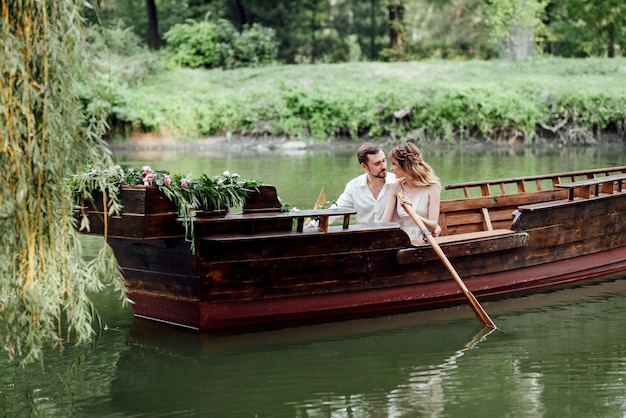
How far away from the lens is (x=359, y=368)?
7555mm

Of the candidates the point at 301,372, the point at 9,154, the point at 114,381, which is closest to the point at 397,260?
the point at 301,372

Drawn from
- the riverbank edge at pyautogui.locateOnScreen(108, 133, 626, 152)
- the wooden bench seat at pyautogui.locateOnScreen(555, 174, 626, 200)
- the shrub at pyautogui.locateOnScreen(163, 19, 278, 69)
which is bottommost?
the wooden bench seat at pyautogui.locateOnScreen(555, 174, 626, 200)

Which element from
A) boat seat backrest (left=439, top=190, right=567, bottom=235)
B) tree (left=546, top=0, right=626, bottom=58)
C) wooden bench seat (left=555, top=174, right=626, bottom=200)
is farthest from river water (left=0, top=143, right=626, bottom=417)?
tree (left=546, top=0, right=626, bottom=58)

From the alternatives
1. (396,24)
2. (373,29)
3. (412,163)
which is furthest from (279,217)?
(373,29)

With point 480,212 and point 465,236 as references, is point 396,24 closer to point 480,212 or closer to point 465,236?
point 480,212

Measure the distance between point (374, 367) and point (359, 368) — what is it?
0.12 m

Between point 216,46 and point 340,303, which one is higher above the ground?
point 216,46

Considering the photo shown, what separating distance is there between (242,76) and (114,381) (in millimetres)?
25648

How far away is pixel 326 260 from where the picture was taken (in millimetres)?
8539

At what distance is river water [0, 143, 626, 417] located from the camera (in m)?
6.64

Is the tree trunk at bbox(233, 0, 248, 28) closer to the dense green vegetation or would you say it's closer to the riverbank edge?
the dense green vegetation

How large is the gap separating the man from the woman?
0.15 m

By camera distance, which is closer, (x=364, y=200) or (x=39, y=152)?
(x=39, y=152)

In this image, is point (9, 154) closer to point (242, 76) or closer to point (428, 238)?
point (428, 238)
